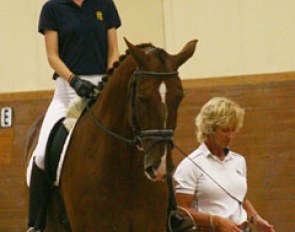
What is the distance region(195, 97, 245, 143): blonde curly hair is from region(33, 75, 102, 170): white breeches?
27.3 inches

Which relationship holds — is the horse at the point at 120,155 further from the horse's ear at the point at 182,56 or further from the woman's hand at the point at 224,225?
the woman's hand at the point at 224,225

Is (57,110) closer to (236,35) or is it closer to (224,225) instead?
(224,225)

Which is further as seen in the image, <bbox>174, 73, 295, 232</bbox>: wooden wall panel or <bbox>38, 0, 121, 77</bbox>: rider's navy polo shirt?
<bbox>174, 73, 295, 232</bbox>: wooden wall panel

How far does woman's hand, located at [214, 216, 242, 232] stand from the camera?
12.8 feet

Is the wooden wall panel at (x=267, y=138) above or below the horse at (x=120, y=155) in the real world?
below

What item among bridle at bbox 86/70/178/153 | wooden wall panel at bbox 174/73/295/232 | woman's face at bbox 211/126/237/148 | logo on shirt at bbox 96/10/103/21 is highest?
logo on shirt at bbox 96/10/103/21

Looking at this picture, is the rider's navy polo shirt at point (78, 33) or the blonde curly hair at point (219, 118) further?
the rider's navy polo shirt at point (78, 33)

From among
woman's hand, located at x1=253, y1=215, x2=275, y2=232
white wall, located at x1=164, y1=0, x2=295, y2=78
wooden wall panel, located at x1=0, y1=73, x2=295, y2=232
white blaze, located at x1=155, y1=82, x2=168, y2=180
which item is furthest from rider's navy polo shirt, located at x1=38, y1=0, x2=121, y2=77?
white wall, located at x1=164, y1=0, x2=295, y2=78

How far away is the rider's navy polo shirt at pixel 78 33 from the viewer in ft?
14.1

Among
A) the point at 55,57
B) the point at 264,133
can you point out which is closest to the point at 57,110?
the point at 55,57

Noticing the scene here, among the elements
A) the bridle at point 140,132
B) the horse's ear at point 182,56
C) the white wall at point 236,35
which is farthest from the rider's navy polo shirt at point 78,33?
the white wall at point 236,35

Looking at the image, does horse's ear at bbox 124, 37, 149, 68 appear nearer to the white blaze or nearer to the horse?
the horse

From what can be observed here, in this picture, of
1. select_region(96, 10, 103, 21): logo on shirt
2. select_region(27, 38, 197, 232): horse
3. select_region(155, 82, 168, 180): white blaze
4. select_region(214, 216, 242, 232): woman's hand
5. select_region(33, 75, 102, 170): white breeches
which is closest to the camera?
select_region(155, 82, 168, 180): white blaze

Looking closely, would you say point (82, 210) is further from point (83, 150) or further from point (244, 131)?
point (244, 131)
